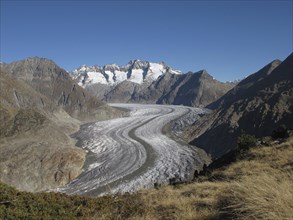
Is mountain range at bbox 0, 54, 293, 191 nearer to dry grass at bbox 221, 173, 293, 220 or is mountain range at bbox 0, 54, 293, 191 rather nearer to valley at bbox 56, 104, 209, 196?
valley at bbox 56, 104, 209, 196

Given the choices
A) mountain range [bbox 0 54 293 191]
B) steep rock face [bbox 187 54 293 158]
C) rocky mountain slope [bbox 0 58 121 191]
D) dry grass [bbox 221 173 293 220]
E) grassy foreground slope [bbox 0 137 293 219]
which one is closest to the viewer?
dry grass [bbox 221 173 293 220]

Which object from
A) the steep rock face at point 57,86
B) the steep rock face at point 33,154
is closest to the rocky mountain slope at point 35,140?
the steep rock face at point 33,154

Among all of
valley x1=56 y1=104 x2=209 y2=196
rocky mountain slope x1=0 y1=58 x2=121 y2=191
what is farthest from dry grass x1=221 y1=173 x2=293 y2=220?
rocky mountain slope x1=0 y1=58 x2=121 y2=191

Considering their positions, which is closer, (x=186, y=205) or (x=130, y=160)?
(x=186, y=205)

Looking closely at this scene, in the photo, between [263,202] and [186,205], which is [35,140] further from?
[263,202]

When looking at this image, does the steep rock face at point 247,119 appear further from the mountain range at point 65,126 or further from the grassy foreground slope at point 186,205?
the grassy foreground slope at point 186,205

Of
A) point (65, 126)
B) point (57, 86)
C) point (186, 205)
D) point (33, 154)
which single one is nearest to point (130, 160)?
point (33, 154)
